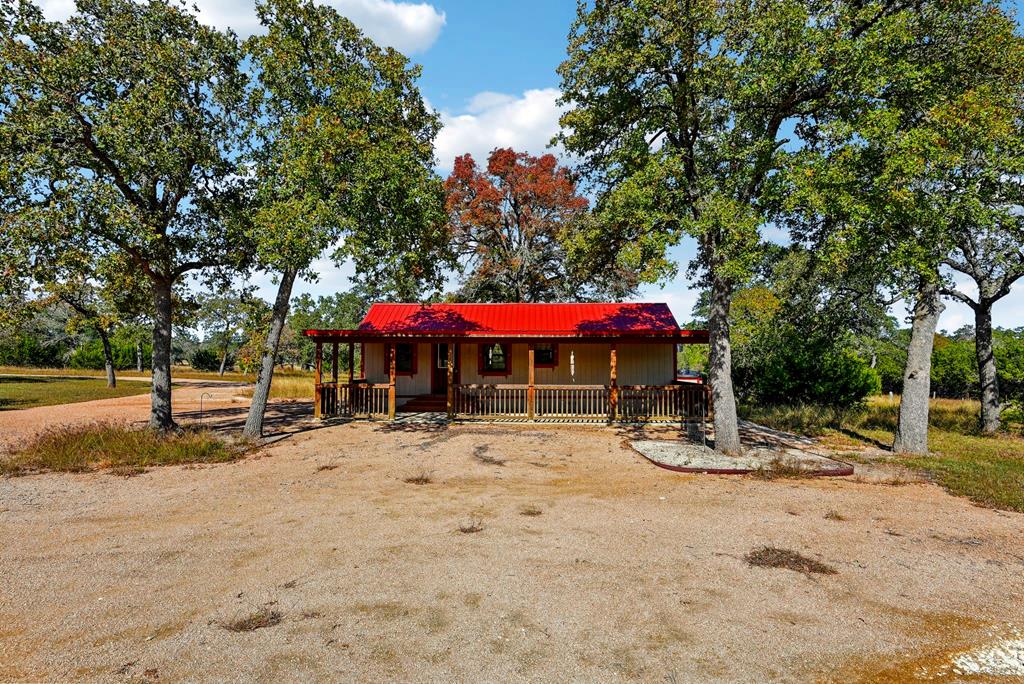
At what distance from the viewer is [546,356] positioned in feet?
58.4

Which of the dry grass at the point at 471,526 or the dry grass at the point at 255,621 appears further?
the dry grass at the point at 471,526

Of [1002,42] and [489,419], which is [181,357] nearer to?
[489,419]

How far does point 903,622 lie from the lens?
156 inches

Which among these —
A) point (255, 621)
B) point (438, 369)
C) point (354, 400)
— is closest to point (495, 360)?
point (438, 369)

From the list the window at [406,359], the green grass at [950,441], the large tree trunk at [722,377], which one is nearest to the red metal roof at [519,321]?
the window at [406,359]

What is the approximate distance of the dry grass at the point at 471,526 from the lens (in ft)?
19.6

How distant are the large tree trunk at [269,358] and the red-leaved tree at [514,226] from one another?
52.2 feet

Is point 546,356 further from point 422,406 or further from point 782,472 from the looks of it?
point 782,472

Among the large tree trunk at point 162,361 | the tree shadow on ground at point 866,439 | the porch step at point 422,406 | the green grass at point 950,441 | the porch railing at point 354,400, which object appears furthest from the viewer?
the porch step at point 422,406

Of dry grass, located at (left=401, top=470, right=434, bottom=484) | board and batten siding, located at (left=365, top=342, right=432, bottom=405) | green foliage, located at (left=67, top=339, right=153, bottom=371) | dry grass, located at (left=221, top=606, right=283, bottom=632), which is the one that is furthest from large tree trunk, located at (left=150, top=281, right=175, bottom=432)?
green foliage, located at (left=67, top=339, right=153, bottom=371)

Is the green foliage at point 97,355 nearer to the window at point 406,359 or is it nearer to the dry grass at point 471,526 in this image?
the window at point 406,359

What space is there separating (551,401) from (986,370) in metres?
12.7

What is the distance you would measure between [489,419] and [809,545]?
11191 mm

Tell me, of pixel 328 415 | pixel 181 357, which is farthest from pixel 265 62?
pixel 181 357
